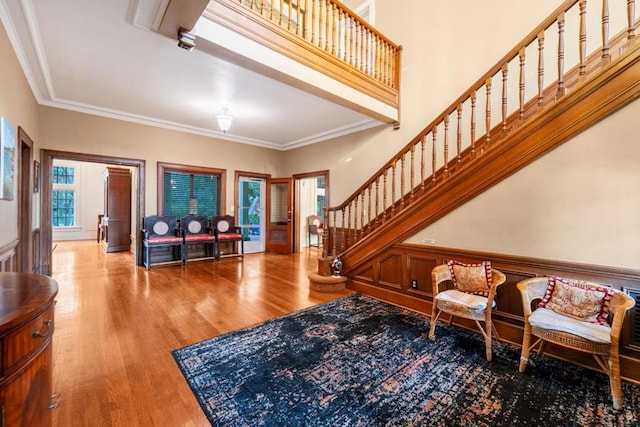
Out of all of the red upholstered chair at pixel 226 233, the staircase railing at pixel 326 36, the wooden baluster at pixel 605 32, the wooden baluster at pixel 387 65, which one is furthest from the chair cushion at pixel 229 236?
the wooden baluster at pixel 605 32

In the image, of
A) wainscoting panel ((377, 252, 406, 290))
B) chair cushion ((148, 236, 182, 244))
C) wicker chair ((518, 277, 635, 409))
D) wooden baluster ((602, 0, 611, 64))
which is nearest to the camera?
wicker chair ((518, 277, 635, 409))

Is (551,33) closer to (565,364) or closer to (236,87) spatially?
(565,364)

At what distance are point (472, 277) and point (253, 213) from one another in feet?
20.2

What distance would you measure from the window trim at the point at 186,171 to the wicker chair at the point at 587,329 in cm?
635

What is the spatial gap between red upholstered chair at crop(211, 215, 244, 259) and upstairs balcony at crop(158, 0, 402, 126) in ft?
14.0

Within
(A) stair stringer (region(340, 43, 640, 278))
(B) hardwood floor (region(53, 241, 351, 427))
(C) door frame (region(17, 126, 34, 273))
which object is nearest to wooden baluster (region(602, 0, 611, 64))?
(A) stair stringer (region(340, 43, 640, 278))

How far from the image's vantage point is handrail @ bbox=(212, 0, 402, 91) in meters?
3.21

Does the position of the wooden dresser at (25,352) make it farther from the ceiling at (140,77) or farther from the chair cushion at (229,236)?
the chair cushion at (229,236)

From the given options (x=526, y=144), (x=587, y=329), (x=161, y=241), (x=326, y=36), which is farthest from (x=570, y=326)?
(x=161, y=241)

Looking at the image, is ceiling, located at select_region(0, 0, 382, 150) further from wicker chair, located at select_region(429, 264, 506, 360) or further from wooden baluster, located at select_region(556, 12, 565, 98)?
wicker chair, located at select_region(429, 264, 506, 360)

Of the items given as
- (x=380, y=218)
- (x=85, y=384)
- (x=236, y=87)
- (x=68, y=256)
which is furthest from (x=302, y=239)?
(x=85, y=384)

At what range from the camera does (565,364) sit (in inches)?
93.4

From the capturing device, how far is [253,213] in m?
7.86

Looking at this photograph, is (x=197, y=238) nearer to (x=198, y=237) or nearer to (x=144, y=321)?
(x=198, y=237)
